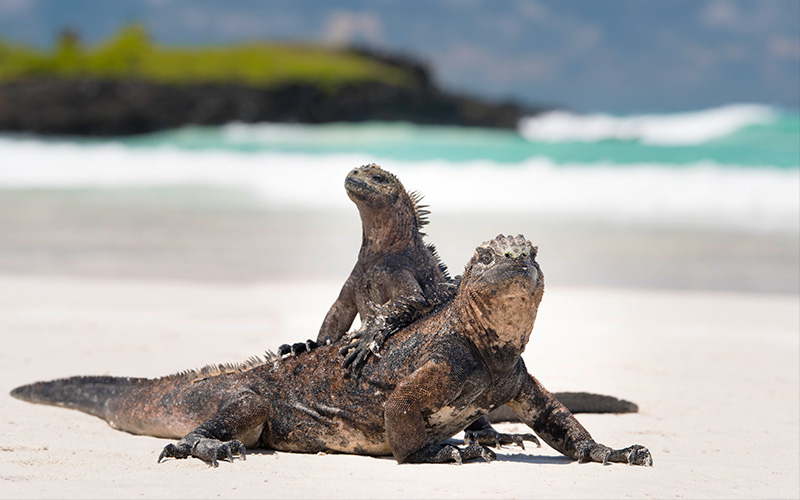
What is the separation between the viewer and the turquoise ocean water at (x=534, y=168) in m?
22.1

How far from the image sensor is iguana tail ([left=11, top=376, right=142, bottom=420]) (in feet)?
21.9

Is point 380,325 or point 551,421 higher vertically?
point 380,325

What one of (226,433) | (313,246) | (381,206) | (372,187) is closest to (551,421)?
(226,433)

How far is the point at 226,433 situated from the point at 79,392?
5.90 feet

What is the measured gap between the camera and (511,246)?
16.1ft

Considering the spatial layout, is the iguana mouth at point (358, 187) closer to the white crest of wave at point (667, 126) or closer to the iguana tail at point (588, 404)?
the iguana tail at point (588, 404)

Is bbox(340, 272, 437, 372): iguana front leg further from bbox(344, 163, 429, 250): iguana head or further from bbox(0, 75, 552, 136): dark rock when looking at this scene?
bbox(0, 75, 552, 136): dark rock

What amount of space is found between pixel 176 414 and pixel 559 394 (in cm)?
285

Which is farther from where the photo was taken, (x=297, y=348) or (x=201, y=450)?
(x=297, y=348)

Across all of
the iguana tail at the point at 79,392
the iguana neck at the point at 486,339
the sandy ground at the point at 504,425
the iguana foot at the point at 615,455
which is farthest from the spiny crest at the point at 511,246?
the iguana tail at the point at 79,392

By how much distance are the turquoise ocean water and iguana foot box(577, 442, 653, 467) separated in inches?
564

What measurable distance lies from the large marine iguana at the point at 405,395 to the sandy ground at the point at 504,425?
13 centimetres

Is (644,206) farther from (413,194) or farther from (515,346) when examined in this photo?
(515,346)

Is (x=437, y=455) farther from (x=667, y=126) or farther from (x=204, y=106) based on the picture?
(x=204, y=106)
